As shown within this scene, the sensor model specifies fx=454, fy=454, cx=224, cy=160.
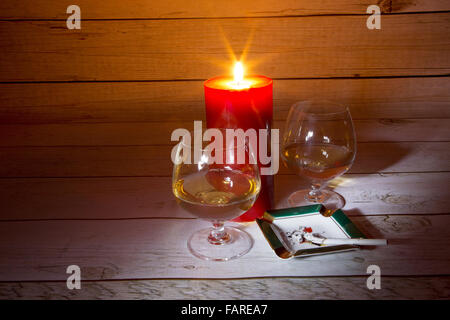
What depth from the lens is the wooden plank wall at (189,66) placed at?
3.34ft

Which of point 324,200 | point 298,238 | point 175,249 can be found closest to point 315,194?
point 324,200

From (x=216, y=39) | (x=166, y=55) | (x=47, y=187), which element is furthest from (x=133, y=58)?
(x=47, y=187)

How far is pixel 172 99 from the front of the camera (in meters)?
1.11

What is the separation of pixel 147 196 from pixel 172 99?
430 mm

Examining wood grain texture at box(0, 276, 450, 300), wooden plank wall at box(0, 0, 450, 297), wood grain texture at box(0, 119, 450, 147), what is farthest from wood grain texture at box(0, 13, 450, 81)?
wood grain texture at box(0, 276, 450, 300)

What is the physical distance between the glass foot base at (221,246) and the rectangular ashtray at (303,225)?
0.03 metres

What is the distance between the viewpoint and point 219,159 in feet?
1.98

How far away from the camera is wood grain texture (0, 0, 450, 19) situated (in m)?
1.02

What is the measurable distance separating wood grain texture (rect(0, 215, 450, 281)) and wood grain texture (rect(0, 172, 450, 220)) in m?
0.03

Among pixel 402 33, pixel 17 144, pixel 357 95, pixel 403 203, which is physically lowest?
pixel 403 203

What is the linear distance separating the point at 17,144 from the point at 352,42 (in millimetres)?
778

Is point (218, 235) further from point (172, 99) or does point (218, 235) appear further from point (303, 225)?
point (172, 99)
